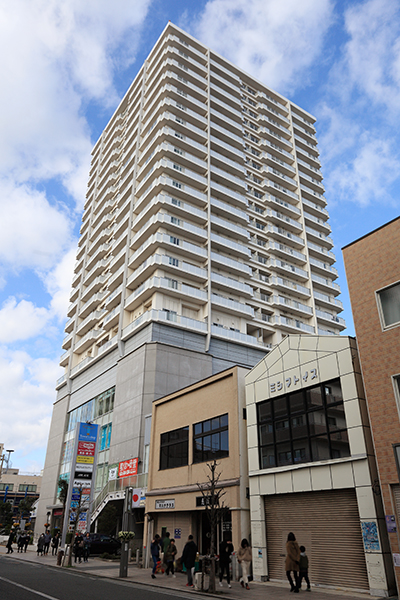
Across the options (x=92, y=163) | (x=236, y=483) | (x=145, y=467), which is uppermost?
(x=92, y=163)

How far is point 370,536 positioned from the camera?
1365 cm

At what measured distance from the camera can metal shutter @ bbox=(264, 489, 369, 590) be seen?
47.0 ft

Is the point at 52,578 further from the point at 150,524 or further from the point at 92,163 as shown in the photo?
the point at 92,163

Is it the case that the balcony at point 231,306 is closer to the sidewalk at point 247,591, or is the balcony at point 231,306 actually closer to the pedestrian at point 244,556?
the sidewalk at point 247,591

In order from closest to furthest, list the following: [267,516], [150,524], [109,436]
→ 1. [267,516]
2. [150,524]
3. [109,436]

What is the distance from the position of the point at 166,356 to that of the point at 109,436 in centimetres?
1105

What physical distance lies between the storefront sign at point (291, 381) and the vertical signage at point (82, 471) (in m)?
15.9

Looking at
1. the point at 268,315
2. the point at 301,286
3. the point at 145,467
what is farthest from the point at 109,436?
the point at 301,286

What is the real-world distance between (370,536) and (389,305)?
24.2 ft

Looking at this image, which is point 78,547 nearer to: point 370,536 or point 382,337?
point 370,536

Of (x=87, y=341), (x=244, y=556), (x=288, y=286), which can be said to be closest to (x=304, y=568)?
(x=244, y=556)

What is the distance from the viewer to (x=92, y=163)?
259ft

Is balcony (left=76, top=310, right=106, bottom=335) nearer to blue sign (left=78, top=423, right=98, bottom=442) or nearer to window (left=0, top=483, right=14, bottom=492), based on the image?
blue sign (left=78, top=423, right=98, bottom=442)

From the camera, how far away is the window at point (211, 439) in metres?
21.2
